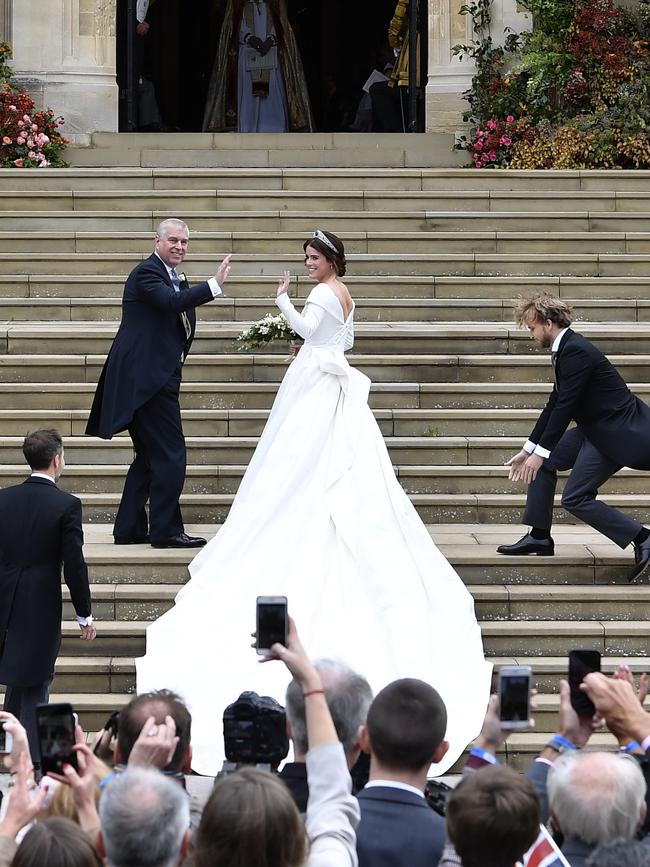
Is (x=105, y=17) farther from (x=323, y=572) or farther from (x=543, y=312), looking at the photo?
(x=323, y=572)

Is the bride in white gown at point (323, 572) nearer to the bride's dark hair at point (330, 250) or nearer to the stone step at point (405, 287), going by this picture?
the bride's dark hair at point (330, 250)

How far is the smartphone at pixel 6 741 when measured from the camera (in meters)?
3.74

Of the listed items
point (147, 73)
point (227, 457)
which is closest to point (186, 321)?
point (227, 457)

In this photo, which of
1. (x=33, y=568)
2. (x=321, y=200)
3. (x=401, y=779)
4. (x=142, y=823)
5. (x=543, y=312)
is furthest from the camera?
(x=321, y=200)

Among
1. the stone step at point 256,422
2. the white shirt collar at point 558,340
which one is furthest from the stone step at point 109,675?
the stone step at point 256,422

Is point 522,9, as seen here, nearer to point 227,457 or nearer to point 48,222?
point 48,222

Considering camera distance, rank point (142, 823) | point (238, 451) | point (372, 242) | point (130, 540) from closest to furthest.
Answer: point (142, 823) → point (130, 540) → point (238, 451) → point (372, 242)

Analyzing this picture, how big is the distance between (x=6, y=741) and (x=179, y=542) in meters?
5.11

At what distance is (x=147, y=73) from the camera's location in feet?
69.6

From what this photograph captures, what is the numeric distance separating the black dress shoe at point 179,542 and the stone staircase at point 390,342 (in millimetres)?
142

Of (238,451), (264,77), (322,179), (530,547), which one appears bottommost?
(530,547)

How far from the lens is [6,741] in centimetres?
377

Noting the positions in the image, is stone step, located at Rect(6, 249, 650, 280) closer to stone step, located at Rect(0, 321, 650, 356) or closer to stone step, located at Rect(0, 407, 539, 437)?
stone step, located at Rect(0, 321, 650, 356)

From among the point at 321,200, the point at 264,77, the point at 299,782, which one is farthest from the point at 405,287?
the point at 299,782
